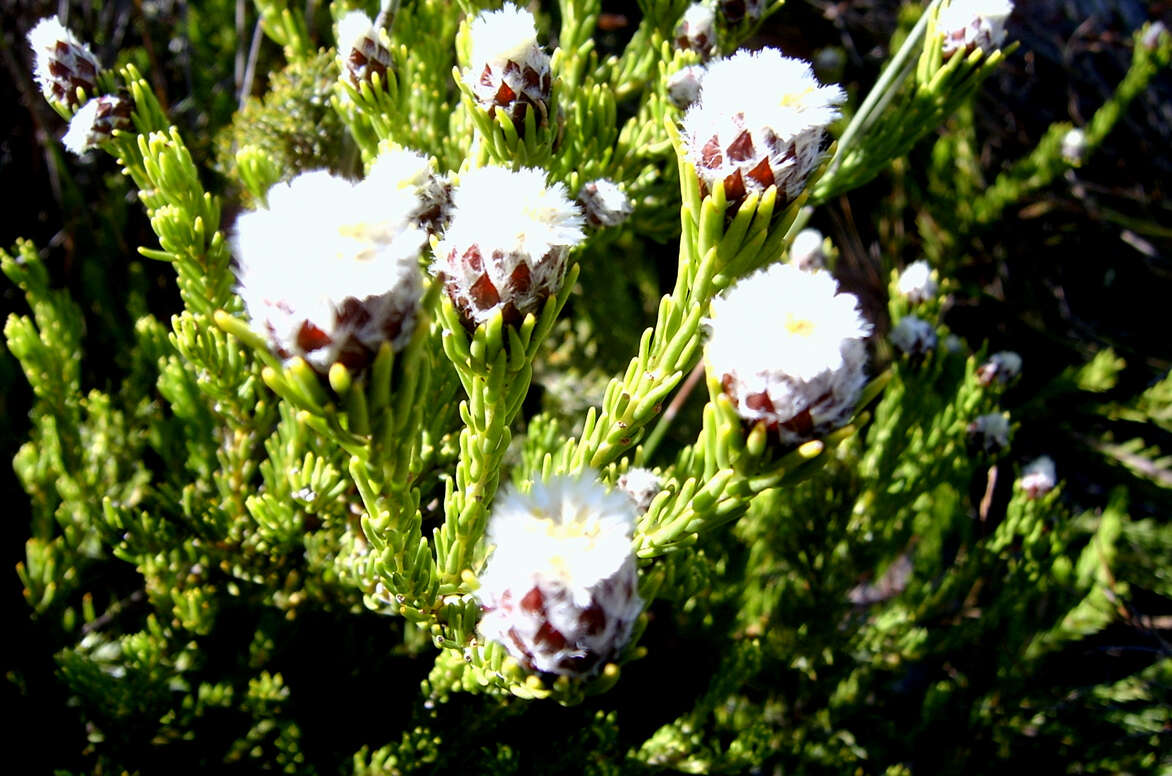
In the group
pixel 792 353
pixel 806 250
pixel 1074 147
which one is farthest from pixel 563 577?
pixel 1074 147

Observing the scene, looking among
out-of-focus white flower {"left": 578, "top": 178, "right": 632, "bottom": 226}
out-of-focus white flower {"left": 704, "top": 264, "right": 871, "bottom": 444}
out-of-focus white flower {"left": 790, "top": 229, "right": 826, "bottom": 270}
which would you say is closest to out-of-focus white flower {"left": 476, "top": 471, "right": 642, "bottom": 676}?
out-of-focus white flower {"left": 704, "top": 264, "right": 871, "bottom": 444}

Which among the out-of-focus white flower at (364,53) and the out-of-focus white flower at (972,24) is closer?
the out-of-focus white flower at (364,53)

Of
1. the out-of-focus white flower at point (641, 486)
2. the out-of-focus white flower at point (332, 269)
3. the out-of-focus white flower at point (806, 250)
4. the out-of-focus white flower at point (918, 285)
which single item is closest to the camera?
the out-of-focus white flower at point (332, 269)

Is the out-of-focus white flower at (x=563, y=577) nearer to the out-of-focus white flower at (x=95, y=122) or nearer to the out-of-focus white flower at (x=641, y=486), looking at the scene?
the out-of-focus white flower at (x=641, y=486)

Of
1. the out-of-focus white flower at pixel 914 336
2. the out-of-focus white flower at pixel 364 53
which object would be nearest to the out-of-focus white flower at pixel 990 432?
the out-of-focus white flower at pixel 914 336

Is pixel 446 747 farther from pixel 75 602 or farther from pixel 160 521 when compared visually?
pixel 75 602

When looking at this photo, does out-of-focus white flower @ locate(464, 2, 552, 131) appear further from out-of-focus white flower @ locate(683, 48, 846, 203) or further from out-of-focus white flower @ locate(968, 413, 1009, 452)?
out-of-focus white flower @ locate(968, 413, 1009, 452)
